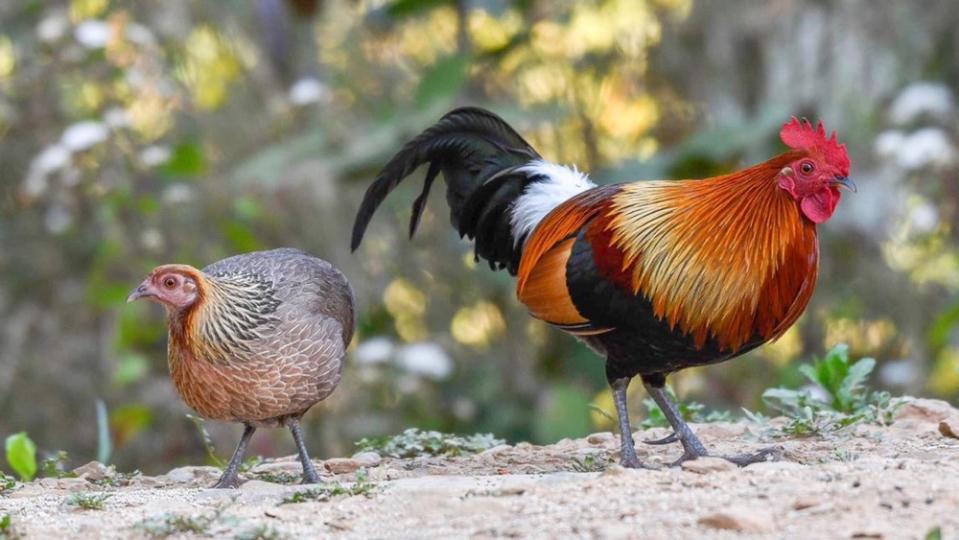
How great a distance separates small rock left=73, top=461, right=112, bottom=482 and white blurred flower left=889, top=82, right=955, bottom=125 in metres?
6.92

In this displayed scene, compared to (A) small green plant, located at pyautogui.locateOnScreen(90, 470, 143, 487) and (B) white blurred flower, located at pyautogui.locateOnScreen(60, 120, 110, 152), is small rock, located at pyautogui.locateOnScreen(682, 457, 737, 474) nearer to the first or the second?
(A) small green plant, located at pyautogui.locateOnScreen(90, 470, 143, 487)

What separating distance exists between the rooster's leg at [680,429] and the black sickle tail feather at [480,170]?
3.12 feet

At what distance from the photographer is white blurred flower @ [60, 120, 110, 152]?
10.1 m

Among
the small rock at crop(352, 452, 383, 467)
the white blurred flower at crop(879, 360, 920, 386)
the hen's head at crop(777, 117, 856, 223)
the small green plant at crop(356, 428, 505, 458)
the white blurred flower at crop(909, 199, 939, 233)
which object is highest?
the white blurred flower at crop(909, 199, 939, 233)

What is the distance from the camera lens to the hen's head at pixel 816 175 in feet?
17.3

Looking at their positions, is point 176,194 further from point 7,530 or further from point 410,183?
point 7,530

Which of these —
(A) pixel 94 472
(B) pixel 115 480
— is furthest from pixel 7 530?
(A) pixel 94 472

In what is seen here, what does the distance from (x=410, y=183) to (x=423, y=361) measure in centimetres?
183

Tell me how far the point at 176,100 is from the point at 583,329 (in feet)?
24.7

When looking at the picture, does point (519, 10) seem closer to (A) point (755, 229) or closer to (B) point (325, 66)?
(B) point (325, 66)

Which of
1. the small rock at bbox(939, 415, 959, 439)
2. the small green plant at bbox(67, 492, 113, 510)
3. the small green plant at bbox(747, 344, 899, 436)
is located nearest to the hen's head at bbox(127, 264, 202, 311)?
the small green plant at bbox(67, 492, 113, 510)

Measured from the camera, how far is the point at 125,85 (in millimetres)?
11461

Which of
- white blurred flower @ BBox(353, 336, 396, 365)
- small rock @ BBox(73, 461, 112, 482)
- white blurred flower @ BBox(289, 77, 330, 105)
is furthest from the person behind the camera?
white blurred flower @ BBox(289, 77, 330, 105)

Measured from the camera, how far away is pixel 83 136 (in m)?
10.1
